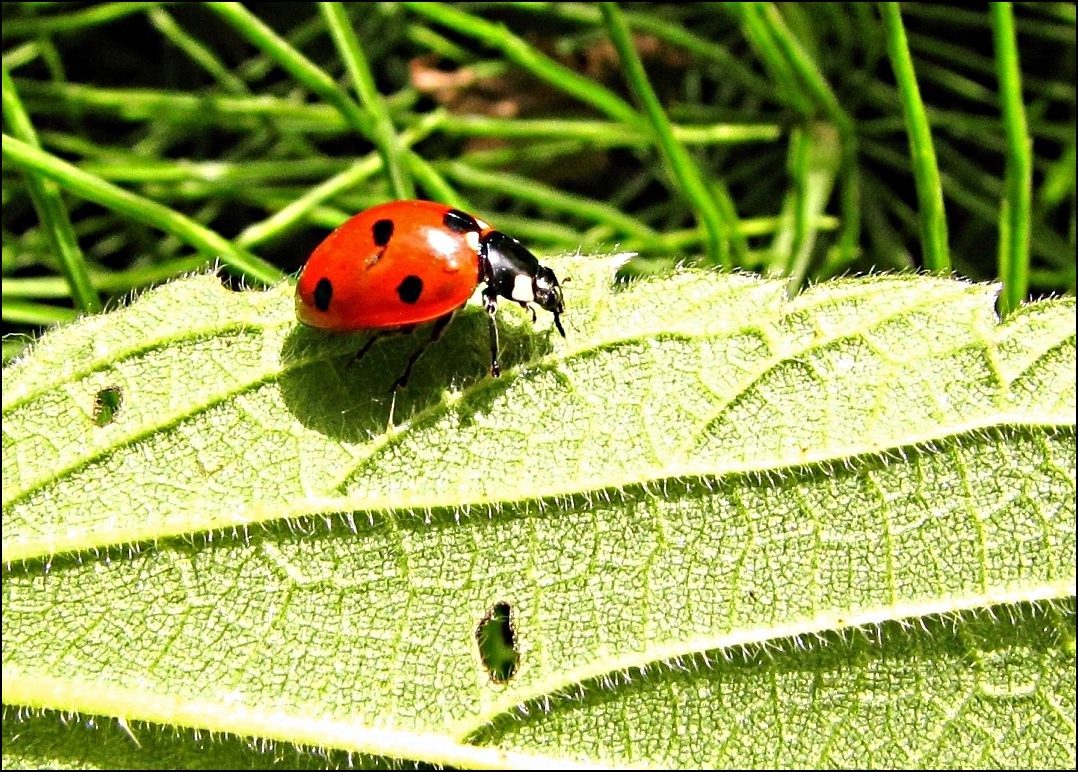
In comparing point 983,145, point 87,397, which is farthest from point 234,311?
Answer: point 983,145

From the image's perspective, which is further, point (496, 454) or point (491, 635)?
point (491, 635)

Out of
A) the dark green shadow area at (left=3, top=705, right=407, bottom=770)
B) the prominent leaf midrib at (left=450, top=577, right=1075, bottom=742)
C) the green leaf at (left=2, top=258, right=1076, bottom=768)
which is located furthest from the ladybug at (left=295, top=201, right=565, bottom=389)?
the dark green shadow area at (left=3, top=705, right=407, bottom=770)

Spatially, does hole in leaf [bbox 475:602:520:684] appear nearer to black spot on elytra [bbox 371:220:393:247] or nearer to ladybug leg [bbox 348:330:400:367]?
ladybug leg [bbox 348:330:400:367]

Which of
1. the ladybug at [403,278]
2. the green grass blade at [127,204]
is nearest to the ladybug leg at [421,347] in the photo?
the ladybug at [403,278]

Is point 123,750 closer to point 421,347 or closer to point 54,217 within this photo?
point 421,347

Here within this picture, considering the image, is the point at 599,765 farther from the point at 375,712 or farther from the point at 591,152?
the point at 591,152

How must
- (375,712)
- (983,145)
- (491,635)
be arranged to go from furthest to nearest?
(983,145), (491,635), (375,712)

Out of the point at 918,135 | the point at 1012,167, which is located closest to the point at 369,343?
the point at 918,135
